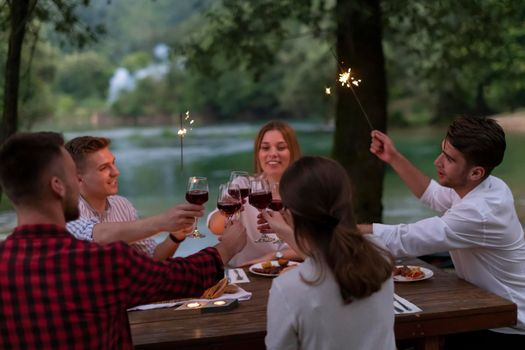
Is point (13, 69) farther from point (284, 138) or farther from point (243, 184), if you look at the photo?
point (243, 184)

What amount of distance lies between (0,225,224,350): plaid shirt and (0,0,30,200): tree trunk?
289 cm

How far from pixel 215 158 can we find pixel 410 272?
14.7 m

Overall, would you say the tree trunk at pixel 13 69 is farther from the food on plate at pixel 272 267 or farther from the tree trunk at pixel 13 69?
the food on plate at pixel 272 267

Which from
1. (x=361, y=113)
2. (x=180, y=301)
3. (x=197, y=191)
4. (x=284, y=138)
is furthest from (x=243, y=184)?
(x=361, y=113)

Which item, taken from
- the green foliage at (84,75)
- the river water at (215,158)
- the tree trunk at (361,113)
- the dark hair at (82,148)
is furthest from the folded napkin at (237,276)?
the river water at (215,158)

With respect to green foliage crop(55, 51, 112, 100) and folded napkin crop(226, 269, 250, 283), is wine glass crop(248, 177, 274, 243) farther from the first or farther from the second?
green foliage crop(55, 51, 112, 100)

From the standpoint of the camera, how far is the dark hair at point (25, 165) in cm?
176

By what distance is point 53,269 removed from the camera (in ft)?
5.62

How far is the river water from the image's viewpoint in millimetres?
14484

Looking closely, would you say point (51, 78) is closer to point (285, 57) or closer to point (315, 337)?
point (285, 57)

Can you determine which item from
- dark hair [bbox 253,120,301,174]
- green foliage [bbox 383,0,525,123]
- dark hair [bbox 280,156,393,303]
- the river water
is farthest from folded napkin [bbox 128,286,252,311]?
the river water

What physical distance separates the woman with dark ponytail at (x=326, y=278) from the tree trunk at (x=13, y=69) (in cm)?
318

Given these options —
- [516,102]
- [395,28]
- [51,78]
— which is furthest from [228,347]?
[516,102]

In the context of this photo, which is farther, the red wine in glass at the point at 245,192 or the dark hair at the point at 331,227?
the red wine in glass at the point at 245,192
